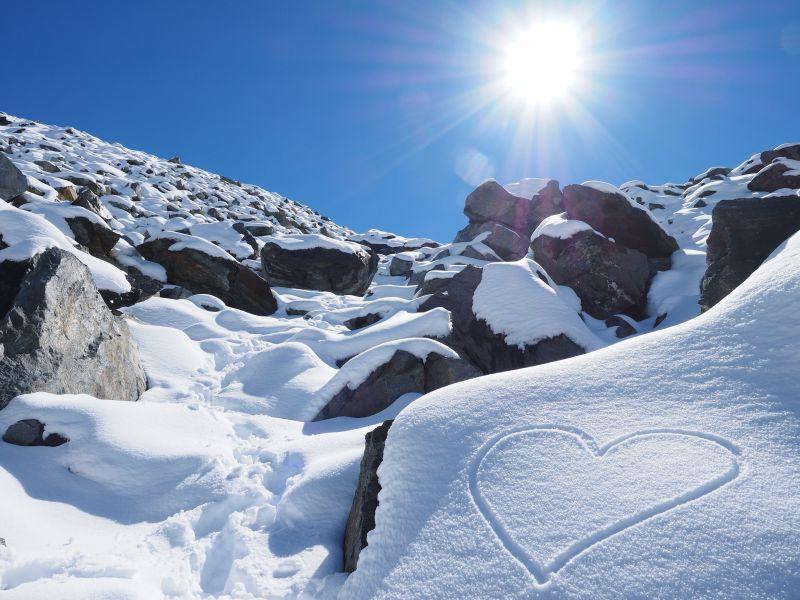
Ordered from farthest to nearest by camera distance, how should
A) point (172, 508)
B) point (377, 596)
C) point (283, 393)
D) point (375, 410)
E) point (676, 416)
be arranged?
1. point (283, 393)
2. point (375, 410)
3. point (172, 508)
4. point (676, 416)
5. point (377, 596)

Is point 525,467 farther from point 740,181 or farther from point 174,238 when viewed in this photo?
point 740,181

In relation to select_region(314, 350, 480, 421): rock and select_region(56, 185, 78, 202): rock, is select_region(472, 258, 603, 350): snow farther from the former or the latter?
select_region(56, 185, 78, 202): rock

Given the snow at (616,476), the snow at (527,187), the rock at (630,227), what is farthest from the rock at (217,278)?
the snow at (527,187)

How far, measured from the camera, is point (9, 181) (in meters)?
15.0

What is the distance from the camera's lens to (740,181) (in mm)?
35781

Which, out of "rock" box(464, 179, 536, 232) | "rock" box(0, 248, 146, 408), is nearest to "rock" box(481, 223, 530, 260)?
"rock" box(464, 179, 536, 232)

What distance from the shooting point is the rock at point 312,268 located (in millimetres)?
19766

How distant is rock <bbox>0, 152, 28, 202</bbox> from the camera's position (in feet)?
48.8

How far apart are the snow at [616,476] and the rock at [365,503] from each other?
9.0 inches

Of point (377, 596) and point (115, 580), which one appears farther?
point (115, 580)

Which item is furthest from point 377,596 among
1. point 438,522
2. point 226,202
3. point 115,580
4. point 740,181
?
point 226,202

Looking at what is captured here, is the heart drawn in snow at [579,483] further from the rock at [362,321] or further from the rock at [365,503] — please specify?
the rock at [362,321]

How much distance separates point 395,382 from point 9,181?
612 inches

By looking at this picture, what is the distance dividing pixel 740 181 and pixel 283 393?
41200 mm
